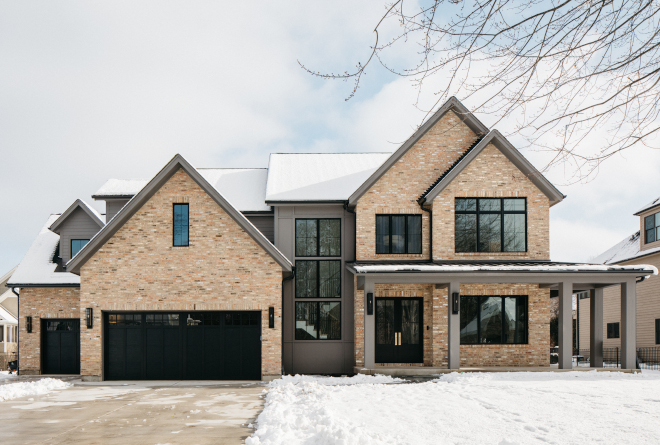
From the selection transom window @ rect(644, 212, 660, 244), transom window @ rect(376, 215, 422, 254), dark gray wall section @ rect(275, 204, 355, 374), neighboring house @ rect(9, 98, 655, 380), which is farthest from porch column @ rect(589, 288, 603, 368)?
transom window @ rect(644, 212, 660, 244)

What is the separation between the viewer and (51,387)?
1530 cm

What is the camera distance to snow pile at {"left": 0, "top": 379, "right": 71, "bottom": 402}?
44.8ft

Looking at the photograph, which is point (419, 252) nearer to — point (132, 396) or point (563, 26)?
point (132, 396)

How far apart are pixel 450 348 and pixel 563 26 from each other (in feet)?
45.2

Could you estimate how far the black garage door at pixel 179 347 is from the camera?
17594 millimetres

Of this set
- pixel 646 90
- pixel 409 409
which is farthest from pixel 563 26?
pixel 409 409

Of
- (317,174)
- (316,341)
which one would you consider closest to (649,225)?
(317,174)

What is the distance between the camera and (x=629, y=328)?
17781 millimetres

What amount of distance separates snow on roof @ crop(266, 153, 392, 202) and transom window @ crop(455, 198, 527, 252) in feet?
15.0

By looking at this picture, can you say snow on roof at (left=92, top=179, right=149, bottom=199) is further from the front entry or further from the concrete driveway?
the front entry

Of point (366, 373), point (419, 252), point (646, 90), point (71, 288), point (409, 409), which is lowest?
point (366, 373)

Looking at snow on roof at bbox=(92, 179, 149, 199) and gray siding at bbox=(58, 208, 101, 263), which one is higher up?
snow on roof at bbox=(92, 179, 149, 199)

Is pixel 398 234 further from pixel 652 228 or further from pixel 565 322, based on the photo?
pixel 652 228

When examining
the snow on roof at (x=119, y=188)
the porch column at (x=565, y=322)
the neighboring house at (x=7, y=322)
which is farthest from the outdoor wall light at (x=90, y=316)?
the neighboring house at (x=7, y=322)
